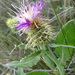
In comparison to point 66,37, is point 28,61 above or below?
below

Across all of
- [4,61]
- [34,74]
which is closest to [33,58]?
[34,74]

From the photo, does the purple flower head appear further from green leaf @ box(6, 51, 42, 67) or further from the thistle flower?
green leaf @ box(6, 51, 42, 67)

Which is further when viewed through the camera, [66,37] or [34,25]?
[66,37]

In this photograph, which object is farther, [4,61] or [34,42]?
[4,61]

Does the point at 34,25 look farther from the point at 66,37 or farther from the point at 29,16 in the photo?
the point at 66,37

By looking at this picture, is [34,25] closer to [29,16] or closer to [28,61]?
[29,16]

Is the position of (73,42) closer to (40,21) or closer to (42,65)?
(40,21)

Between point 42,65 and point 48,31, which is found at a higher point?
point 42,65

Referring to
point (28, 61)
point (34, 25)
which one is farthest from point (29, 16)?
point (28, 61)
